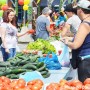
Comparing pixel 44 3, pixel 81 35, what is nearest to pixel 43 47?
pixel 81 35

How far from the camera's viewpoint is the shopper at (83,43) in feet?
17.4

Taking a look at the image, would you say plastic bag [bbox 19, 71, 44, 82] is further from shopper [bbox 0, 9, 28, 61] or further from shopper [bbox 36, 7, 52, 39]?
shopper [bbox 36, 7, 52, 39]

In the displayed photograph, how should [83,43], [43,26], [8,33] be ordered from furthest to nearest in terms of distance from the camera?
[43,26] → [8,33] → [83,43]

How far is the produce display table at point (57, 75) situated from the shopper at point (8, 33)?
234 centimetres

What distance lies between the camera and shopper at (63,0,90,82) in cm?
529

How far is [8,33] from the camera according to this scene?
8500 millimetres

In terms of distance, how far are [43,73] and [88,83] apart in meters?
1.66

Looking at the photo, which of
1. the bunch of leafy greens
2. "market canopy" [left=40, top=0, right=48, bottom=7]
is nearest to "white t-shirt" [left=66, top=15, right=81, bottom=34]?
the bunch of leafy greens

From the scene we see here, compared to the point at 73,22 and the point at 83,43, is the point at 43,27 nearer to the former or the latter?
the point at 73,22

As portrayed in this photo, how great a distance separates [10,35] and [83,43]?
3.38 m

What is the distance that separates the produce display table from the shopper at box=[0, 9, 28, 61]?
7.66 feet

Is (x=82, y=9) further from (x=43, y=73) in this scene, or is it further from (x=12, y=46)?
(x=12, y=46)

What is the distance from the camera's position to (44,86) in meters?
4.21

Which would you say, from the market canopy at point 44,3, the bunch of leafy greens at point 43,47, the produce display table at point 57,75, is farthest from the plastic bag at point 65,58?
the market canopy at point 44,3
